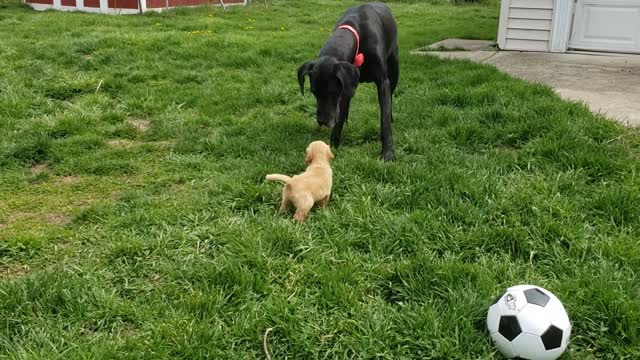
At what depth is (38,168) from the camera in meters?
4.47

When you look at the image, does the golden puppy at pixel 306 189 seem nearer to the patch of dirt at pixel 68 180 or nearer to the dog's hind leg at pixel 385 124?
the dog's hind leg at pixel 385 124

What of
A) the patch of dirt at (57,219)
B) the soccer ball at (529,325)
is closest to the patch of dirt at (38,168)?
the patch of dirt at (57,219)

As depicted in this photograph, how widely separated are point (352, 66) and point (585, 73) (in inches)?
181

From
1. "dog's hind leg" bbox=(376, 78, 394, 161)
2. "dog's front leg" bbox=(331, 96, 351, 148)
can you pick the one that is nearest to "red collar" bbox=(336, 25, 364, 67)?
"dog's hind leg" bbox=(376, 78, 394, 161)

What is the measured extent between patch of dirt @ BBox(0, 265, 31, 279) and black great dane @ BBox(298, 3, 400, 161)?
7.16 feet

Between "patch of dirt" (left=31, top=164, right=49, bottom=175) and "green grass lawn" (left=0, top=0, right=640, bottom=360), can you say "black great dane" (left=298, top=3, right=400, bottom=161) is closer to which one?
"green grass lawn" (left=0, top=0, right=640, bottom=360)

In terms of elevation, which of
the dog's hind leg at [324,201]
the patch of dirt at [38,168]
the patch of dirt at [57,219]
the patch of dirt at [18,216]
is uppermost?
the dog's hind leg at [324,201]

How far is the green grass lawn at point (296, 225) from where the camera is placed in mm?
2332

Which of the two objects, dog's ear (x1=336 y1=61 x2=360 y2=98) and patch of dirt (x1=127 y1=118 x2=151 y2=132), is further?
patch of dirt (x1=127 y1=118 x2=151 y2=132)

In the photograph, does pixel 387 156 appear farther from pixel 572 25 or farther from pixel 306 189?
pixel 572 25

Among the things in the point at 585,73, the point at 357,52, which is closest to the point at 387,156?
the point at 357,52

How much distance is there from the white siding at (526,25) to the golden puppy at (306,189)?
7.04 m

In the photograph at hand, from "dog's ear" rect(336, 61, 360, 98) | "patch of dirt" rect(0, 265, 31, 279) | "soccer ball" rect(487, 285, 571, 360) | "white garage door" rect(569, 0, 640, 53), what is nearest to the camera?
"soccer ball" rect(487, 285, 571, 360)

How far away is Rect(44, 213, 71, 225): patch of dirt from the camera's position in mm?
3473
